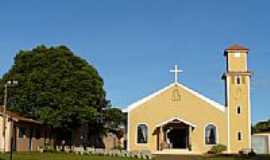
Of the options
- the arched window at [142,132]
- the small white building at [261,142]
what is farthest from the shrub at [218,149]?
the small white building at [261,142]

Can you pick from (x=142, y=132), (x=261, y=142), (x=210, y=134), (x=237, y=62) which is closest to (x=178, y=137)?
(x=210, y=134)

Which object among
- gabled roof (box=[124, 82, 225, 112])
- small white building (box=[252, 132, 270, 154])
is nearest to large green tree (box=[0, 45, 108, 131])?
gabled roof (box=[124, 82, 225, 112])

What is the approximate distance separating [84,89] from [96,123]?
9.40 m

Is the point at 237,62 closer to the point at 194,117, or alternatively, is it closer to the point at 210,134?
the point at 194,117

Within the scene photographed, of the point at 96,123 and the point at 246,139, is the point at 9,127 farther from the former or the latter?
the point at 246,139

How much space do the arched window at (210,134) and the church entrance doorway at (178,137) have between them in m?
2.10

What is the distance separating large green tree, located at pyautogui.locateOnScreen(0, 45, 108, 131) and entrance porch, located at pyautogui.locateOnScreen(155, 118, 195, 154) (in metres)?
6.88

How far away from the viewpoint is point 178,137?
52.9 m

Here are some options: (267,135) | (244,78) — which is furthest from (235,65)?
(267,135)

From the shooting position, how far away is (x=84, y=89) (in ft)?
153

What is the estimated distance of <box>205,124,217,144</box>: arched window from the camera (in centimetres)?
5097

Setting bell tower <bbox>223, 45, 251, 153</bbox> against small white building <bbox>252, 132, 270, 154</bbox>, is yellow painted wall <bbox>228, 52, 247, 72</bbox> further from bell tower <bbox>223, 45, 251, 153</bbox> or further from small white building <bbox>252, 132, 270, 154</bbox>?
small white building <bbox>252, 132, 270, 154</bbox>

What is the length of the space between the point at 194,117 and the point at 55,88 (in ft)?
45.8

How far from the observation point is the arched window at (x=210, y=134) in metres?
51.0
